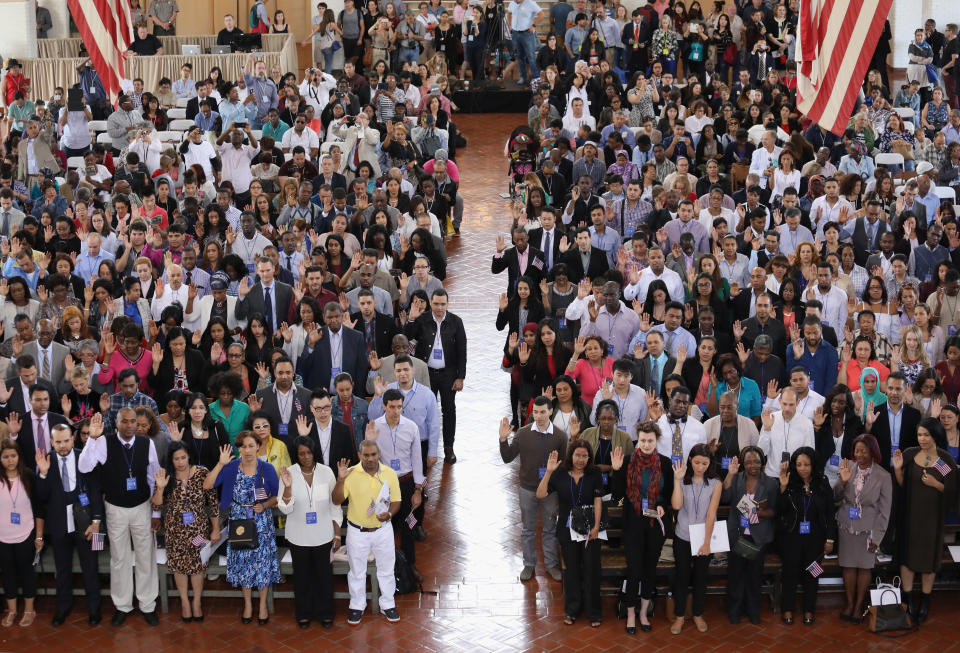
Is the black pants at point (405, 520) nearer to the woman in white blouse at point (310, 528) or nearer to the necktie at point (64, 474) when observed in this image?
the woman in white blouse at point (310, 528)

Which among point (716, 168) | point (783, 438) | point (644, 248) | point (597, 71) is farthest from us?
point (597, 71)

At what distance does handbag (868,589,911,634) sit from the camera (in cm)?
1078

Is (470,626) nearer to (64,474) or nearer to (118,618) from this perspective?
(118,618)

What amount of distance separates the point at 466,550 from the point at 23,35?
66.2 ft

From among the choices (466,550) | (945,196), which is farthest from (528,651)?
(945,196)

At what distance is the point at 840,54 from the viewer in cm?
1011

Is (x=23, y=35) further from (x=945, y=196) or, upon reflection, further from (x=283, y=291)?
(x=945, y=196)

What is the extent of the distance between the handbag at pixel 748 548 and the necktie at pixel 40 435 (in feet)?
18.9

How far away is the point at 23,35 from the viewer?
27.9m

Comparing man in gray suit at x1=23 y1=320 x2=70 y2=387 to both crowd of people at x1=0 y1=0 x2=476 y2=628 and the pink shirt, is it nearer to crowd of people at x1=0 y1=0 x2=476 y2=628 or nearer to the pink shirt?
crowd of people at x1=0 y1=0 x2=476 y2=628

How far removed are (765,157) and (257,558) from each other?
9.91 meters

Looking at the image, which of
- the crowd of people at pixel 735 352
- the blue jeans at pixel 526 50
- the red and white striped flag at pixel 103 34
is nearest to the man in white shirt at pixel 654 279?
the crowd of people at pixel 735 352

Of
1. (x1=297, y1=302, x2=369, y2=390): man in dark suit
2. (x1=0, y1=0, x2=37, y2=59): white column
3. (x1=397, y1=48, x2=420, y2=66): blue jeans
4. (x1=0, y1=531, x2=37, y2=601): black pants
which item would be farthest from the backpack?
(x1=0, y1=0, x2=37, y2=59): white column

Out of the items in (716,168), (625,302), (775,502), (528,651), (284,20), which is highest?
(284,20)
